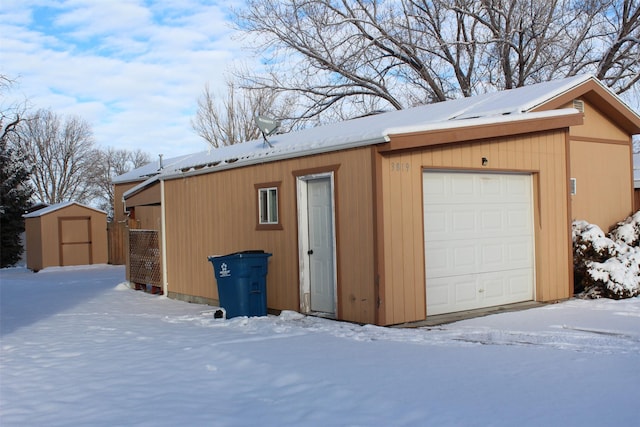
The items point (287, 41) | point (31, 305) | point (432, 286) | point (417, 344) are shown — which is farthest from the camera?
point (287, 41)

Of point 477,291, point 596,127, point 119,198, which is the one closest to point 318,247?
point 477,291

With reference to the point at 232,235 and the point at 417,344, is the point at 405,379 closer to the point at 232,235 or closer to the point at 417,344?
the point at 417,344

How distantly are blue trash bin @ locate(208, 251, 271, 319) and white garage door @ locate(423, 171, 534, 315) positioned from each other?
2585 mm

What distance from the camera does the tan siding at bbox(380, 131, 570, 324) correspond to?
858 centimetres

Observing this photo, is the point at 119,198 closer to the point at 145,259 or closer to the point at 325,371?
the point at 145,259

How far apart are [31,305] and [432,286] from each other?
8.42 m

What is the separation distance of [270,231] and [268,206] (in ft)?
1.42

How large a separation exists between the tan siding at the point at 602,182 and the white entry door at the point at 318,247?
221 inches

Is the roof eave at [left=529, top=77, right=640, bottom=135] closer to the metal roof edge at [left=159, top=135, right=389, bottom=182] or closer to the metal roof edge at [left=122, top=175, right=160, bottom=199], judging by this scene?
the metal roof edge at [left=159, top=135, right=389, bottom=182]

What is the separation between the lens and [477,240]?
9.77 m

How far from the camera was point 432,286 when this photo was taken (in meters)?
9.23

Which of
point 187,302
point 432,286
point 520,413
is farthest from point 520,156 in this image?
point 187,302

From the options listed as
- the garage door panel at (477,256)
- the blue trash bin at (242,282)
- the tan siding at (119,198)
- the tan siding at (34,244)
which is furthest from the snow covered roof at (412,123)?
the tan siding at (119,198)

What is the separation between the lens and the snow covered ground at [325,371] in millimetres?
4930
